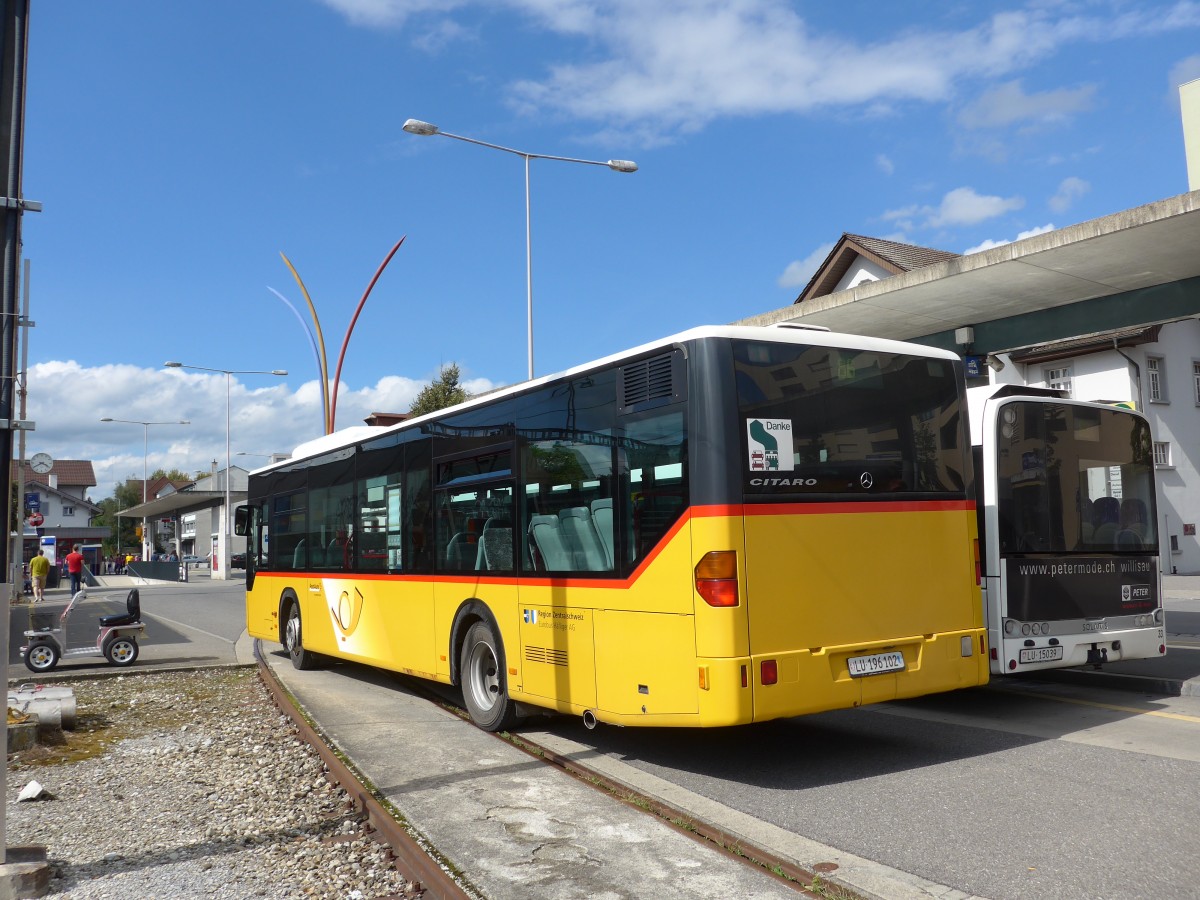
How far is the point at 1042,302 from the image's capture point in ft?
47.0

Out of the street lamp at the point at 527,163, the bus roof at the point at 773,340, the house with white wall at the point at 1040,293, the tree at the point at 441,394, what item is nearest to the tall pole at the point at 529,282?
the street lamp at the point at 527,163

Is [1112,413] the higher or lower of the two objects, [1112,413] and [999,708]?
the higher

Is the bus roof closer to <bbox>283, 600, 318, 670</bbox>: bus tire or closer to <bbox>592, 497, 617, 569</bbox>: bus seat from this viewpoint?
<bbox>592, 497, 617, 569</bbox>: bus seat

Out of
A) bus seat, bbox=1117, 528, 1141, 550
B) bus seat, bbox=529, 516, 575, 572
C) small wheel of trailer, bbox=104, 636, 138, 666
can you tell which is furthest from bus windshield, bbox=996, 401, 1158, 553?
small wheel of trailer, bbox=104, 636, 138, 666

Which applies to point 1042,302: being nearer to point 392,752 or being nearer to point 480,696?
point 480,696

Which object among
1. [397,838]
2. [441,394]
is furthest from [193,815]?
[441,394]

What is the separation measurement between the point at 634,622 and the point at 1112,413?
541cm

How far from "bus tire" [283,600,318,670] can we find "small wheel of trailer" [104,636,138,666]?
9.68 feet

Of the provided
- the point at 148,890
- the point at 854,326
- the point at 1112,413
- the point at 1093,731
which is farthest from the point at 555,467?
the point at 854,326

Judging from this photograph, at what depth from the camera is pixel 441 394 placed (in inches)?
1922

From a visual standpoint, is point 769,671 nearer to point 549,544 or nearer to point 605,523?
point 605,523

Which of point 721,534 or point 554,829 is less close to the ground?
point 721,534

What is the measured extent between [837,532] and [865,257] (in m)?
27.6

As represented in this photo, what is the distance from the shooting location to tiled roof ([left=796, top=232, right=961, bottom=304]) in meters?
31.7
